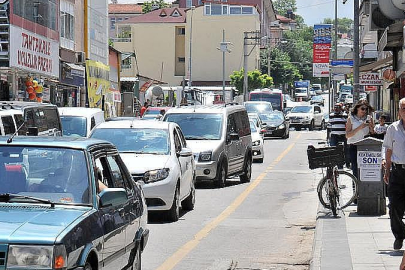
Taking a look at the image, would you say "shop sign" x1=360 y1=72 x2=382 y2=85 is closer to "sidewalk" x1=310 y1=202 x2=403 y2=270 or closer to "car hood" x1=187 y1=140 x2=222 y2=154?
"car hood" x1=187 y1=140 x2=222 y2=154

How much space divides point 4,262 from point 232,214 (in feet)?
35.4

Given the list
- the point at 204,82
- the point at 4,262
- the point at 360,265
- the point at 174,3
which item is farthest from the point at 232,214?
the point at 174,3

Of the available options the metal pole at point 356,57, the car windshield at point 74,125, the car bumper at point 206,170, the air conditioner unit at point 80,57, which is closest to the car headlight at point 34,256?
the car bumper at point 206,170

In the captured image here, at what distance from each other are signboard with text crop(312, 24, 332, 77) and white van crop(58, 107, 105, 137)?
32.9 meters

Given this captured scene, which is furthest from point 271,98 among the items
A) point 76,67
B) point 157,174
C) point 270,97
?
point 157,174

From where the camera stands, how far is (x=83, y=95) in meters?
51.7

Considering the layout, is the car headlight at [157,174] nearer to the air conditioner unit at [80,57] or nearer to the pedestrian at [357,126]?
the pedestrian at [357,126]

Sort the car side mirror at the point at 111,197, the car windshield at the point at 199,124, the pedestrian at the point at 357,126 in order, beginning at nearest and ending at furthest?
the car side mirror at the point at 111,197 → the pedestrian at the point at 357,126 → the car windshield at the point at 199,124

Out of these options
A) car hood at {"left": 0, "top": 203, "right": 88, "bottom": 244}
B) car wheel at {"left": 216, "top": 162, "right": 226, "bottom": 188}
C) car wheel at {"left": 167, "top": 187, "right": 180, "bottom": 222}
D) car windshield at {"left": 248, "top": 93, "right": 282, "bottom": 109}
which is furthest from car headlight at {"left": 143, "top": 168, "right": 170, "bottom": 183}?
car windshield at {"left": 248, "top": 93, "right": 282, "bottom": 109}

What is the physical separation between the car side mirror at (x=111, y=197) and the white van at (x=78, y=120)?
1592 centimetres

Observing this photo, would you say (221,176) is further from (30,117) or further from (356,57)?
(356,57)

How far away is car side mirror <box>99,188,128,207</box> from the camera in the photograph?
773 centimetres

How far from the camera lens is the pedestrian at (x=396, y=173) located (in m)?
11.4

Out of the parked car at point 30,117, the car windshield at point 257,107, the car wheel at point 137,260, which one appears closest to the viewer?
the car wheel at point 137,260
